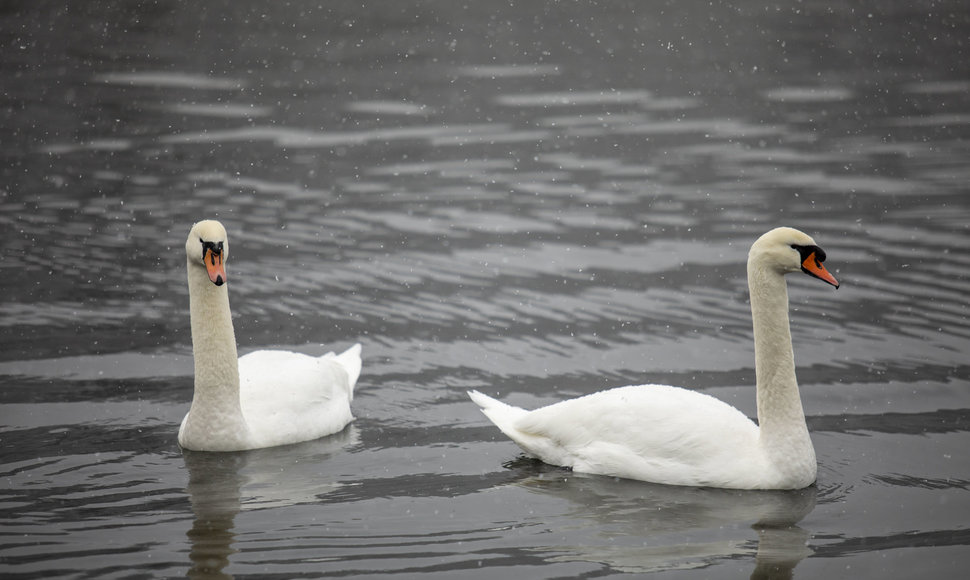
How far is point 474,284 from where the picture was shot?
15.4 meters

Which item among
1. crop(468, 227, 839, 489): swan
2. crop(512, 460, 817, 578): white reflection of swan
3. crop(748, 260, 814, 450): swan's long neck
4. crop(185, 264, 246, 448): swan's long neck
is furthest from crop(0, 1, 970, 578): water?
crop(748, 260, 814, 450): swan's long neck

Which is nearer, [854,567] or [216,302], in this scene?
[854,567]

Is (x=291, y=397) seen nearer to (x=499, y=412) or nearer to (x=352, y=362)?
(x=352, y=362)

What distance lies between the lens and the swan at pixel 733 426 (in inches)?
386

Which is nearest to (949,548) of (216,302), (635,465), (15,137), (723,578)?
(723,578)

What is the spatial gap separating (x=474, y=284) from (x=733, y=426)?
591 cm

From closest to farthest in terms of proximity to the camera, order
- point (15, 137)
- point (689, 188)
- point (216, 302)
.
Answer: point (216, 302)
point (689, 188)
point (15, 137)

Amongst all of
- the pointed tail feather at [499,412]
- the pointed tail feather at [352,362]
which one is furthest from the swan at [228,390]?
the pointed tail feather at [499,412]

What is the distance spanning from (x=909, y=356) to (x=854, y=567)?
14.5 feet

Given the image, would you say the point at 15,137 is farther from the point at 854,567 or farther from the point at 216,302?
the point at 854,567

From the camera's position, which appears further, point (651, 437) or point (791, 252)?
point (651, 437)

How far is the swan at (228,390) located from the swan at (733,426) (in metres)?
2.18

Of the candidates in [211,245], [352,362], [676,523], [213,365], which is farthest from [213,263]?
[676,523]

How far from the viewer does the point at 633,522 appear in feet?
30.6
